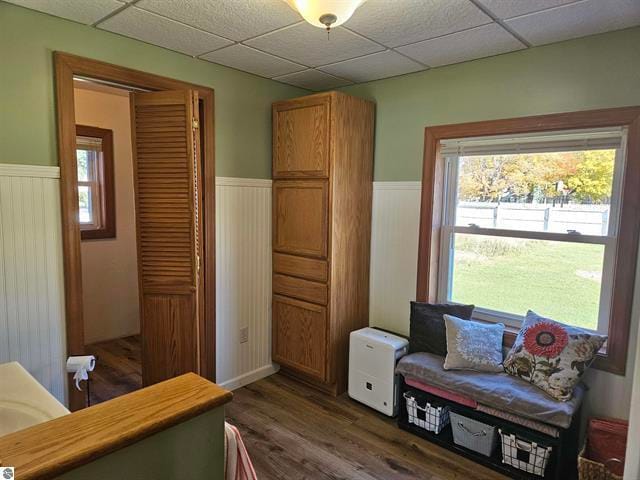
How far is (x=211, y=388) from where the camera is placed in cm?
102

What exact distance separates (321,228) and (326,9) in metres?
1.65

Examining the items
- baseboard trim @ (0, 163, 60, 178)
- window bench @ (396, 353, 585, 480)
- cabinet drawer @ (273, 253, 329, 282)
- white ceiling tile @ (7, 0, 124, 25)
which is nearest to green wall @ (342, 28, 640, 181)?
cabinet drawer @ (273, 253, 329, 282)

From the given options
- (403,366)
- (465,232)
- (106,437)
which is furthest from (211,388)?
(465,232)

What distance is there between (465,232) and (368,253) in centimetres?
77

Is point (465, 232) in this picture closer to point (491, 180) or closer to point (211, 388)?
point (491, 180)

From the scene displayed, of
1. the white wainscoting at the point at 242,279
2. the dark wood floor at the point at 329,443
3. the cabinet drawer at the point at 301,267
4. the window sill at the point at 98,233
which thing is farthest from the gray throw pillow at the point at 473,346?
the window sill at the point at 98,233

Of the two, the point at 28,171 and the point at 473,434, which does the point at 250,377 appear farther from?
the point at 28,171

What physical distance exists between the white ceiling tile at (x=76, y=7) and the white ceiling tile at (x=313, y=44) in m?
0.76

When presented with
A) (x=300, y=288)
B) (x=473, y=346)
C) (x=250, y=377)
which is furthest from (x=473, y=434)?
(x=250, y=377)

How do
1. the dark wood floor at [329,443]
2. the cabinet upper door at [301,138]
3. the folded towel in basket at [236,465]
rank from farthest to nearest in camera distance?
the cabinet upper door at [301,138] → the dark wood floor at [329,443] → the folded towel in basket at [236,465]

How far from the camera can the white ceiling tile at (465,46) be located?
2.28 metres

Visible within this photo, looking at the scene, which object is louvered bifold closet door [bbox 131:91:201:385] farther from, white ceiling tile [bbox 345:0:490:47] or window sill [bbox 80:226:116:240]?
window sill [bbox 80:226:116:240]

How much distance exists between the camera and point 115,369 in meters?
3.54

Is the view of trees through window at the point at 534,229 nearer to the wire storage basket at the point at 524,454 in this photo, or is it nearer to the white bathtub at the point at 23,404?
the wire storage basket at the point at 524,454
